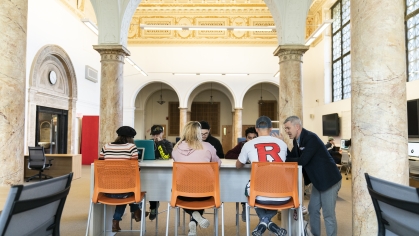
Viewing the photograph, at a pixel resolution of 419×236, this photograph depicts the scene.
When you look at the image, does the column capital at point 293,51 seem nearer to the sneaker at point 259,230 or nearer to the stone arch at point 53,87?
the sneaker at point 259,230

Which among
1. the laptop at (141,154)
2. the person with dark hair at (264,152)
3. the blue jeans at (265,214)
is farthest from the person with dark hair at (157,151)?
the blue jeans at (265,214)

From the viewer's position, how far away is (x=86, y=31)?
13.7 meters

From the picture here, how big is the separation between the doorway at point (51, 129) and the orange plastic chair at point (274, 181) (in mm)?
9612

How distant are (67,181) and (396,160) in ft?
8.77

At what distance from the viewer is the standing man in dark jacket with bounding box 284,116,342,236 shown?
356cm

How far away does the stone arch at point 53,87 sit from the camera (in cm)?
1005

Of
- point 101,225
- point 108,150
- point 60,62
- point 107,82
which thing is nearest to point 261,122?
point 108,150

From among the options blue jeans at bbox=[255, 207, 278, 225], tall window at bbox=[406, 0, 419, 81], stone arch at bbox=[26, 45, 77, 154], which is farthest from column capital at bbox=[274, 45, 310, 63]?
stone arch at bbox=[26, 45, 77, 154]

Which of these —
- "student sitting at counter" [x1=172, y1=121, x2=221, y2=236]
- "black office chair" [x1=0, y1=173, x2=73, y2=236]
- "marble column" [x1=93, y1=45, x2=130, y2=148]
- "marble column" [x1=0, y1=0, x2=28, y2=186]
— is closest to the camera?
"black office chair" [x1=0, y1=173, x2=73, y2=236]

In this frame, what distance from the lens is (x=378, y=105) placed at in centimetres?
285

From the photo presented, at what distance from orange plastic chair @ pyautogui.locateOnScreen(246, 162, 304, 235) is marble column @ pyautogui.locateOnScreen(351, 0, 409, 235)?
0.58 m

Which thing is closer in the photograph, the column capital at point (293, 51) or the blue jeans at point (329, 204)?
the blue jeans at point (329, 204)

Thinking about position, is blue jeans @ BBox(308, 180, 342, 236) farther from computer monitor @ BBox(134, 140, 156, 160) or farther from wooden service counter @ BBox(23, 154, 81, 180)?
wooden service counter @ BBox(23, 154, 81, 180)

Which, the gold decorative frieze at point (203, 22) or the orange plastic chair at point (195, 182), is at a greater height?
the gold decorative frieze at point (203, 22)
